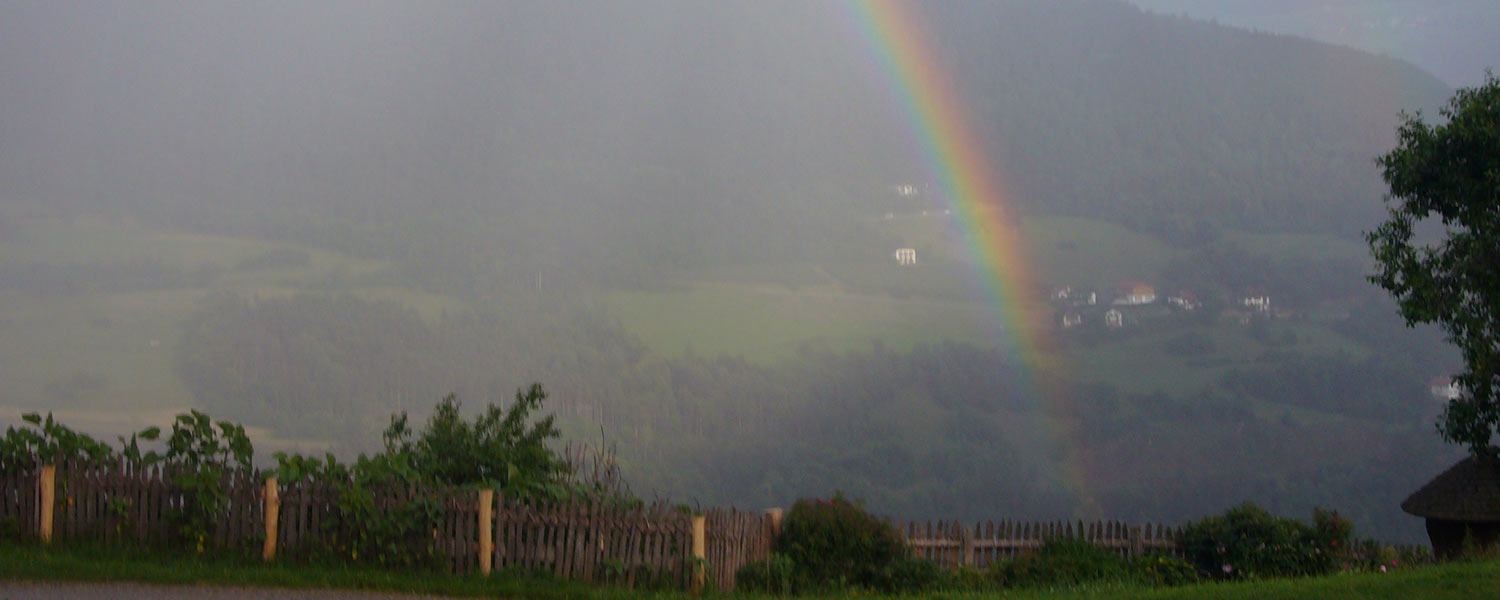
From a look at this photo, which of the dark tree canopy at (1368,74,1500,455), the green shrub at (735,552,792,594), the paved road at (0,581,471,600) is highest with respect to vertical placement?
the dark tree canopy at (1368,74,1500,455)

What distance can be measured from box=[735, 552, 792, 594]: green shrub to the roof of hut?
535 inches

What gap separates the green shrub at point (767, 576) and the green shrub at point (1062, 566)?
4.22 m

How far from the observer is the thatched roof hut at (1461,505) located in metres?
24.4

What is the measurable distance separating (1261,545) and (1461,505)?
485 centimetres

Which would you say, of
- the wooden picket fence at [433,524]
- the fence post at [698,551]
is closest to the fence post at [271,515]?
the wooden picket fence at [433,524]

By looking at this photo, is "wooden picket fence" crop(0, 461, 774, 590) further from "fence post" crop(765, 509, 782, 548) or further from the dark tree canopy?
the dark tree canopy

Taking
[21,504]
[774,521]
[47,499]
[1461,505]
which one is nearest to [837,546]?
[774,521]

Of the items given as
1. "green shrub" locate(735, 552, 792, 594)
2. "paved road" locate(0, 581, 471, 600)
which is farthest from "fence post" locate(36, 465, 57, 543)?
"green shrub" locate(735, 552, 792, 594)

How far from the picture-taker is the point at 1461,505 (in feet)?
80.9

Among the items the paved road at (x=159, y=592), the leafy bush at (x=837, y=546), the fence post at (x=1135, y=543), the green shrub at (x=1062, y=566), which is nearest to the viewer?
the paved road at (x=159, y=592)

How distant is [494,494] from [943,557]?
8529 mm

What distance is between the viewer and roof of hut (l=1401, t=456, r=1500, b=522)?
80.2 feet

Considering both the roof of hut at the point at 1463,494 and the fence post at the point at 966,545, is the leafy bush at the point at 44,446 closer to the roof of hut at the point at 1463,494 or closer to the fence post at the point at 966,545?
the fence post at the point at 966,545

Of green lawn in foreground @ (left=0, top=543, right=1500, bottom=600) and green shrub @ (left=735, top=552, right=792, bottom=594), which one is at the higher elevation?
green lawn in foreground @ (left=0, top=543, right=1500, bottom=600)
